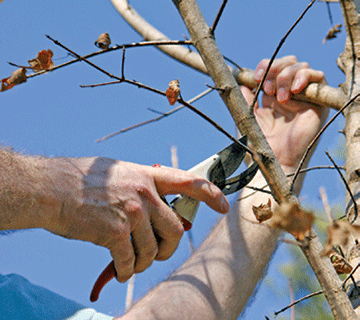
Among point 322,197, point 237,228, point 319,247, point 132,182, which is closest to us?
point 319,247

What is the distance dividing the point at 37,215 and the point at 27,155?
224mm

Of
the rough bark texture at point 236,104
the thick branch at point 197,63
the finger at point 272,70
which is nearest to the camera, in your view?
the rough bark texture at point 236,104

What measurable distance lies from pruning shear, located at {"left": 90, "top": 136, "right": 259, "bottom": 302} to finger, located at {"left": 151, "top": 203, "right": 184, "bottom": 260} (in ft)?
0.18

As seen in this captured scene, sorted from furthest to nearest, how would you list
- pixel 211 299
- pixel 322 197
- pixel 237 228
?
1. pixel 237 228
2. pixel 211 299
3. pixel 322 197

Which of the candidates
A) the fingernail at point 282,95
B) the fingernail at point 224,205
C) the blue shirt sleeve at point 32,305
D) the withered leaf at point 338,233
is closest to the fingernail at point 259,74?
the fingernail at point 282,95

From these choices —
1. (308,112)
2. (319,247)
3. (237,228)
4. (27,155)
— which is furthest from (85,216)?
(308,112)

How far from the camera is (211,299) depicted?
5.81ft

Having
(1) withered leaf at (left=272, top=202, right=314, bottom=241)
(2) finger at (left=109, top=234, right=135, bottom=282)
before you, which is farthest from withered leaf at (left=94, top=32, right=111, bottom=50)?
(1) withered leaf at (left=272, top=202, right=314, bottom=241)

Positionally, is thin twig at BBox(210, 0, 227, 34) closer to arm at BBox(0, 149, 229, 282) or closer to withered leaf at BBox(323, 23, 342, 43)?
arm at BBox(0, 149, 229, 282)

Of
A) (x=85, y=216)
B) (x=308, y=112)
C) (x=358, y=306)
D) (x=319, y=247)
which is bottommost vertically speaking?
(x=358, y=306)

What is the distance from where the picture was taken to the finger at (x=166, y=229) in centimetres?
123

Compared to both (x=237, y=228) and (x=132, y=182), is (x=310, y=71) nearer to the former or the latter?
(x=237, y=228)

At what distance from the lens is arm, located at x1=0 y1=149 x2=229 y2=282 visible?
3.43 feet

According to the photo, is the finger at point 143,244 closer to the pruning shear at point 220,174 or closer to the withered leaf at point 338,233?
the pruning shear at point 220,174
